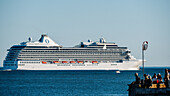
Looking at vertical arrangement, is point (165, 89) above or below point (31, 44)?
below

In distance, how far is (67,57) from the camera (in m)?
113

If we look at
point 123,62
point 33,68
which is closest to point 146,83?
point 33,68

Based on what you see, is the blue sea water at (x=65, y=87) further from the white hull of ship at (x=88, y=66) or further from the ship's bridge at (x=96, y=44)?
the ship's bridge at (x=96, y=44)

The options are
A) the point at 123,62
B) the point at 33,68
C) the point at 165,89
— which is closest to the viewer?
the point at 165,89

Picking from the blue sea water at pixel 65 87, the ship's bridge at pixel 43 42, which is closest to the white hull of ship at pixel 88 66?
the ship's bridge at pixel 43 42

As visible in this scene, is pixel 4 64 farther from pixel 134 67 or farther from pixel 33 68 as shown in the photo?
pixel 134 67

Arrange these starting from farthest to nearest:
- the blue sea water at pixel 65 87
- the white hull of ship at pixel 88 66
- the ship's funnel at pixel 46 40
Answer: the ship's funnel at pixel 46 40 < the white hull of ship at pixel 88 66 < the blue sea water at pixel 65 87

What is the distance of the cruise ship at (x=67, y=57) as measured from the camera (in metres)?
110

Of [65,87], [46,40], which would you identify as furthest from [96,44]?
[65,87]

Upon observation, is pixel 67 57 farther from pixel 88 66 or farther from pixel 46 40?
pixel 46 40

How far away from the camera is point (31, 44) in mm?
112812

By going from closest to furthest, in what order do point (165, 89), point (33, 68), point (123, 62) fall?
point (165, 89) → point (33, 68) → point (123, 62)

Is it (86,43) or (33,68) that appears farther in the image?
(86,43)

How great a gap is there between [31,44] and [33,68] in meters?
7.69
